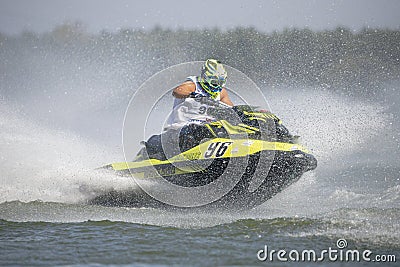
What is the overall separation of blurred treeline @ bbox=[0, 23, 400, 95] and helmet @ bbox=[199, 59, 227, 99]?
4833 millimetres

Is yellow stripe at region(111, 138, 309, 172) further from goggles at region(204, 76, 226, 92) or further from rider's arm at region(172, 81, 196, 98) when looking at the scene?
goggles at region(204, 76, 226, 92)

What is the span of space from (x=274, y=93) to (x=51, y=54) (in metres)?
6.47

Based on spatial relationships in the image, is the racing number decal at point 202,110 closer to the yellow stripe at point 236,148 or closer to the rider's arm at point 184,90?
the rider's arm at point 184,90

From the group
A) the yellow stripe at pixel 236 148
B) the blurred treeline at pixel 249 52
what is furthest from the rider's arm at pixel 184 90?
the blurred treeline at pixel 249 52

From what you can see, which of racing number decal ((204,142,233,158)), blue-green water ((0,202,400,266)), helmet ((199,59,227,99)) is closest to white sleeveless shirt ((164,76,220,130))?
helmet ((199,59,227,99))

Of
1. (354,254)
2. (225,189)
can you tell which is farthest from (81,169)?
(354,254)

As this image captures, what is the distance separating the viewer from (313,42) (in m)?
13.8

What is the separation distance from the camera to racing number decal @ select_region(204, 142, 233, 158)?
737 centimetres

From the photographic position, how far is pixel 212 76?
8.52 metres

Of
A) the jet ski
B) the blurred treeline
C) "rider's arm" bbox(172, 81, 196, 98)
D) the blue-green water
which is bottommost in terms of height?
the blue-green water

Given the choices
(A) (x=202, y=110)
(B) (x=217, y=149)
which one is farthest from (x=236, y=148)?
(A) (x=202, y=110)

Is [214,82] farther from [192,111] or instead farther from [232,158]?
[232,158]

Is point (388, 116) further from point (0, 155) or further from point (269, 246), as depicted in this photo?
point (0, 155)

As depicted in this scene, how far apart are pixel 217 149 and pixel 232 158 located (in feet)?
0.90
